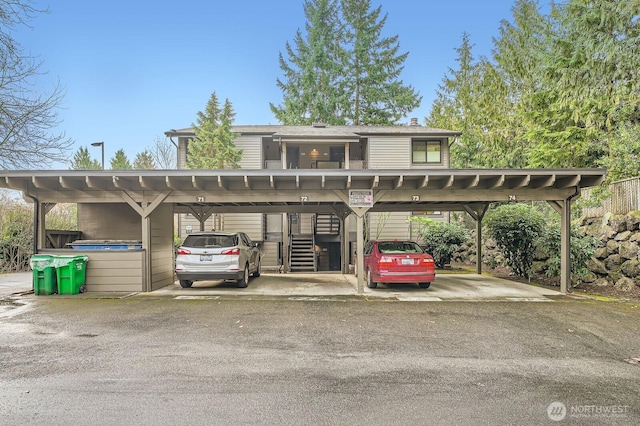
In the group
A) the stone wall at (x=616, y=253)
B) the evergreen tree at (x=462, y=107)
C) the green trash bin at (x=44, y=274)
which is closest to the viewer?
the green trash bin at (x=44, y=274)

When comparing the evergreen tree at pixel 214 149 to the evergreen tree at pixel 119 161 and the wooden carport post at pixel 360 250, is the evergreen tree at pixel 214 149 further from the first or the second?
the evergreen tree at pixel 119 161

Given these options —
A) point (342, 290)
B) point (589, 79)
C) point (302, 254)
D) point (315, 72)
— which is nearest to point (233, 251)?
point (342, 290)

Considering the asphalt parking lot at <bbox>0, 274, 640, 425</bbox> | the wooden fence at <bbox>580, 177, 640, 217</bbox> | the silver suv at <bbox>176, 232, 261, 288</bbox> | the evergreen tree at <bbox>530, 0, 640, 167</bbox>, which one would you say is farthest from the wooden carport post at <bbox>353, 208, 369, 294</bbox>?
the evergreen tree at <bbox>530, 0, 640, 167</bbox>

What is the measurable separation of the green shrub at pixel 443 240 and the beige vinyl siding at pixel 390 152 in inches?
144

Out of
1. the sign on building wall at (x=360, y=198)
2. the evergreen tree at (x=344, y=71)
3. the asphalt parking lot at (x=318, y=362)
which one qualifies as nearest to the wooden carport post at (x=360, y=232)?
the sign on building wall at (x=360, y=198)

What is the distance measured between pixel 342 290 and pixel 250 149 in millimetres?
11454

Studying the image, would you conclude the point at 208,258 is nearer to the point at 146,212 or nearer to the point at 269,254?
the point at 146,212

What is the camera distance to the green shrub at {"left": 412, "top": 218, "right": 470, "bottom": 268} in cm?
1733

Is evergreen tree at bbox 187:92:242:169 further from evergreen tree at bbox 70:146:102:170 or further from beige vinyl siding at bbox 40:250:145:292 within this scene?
evergreen tree at bbox 70:146:102:170

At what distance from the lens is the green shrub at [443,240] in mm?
17328

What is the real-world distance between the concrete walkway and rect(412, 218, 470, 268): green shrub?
4.65 metres

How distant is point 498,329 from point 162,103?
34.7 meters

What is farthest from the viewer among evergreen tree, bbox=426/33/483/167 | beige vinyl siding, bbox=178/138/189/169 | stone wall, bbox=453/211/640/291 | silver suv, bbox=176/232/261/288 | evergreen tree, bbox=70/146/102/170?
evergreen tree, bbox=70/146/102/170

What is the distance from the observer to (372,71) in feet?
104
